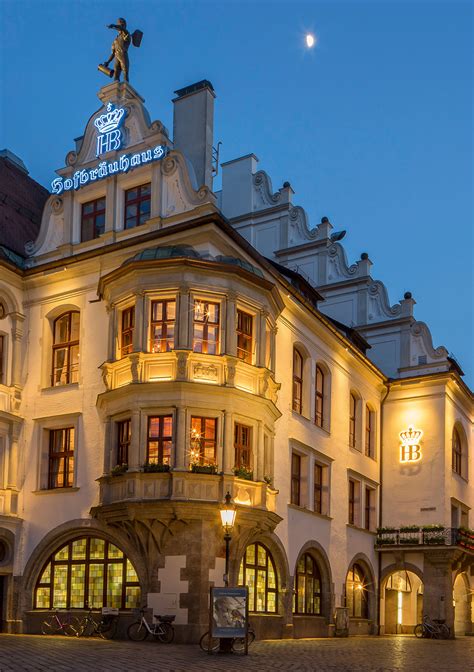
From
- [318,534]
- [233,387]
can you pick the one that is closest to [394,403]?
[318,534]

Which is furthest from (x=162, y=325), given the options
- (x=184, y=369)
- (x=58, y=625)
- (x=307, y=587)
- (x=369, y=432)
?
(x=369, y=432)

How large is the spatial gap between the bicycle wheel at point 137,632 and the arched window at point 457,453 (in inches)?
913

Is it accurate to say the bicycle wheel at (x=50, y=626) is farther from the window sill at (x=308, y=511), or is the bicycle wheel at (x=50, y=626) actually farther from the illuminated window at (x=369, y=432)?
the illuminated window at (x=369, y=432)

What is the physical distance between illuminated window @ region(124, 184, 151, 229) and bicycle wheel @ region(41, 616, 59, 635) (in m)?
13.1

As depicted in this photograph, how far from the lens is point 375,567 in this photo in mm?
44000

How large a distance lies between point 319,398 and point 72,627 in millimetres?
13973

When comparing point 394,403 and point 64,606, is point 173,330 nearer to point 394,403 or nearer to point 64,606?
point 64,606

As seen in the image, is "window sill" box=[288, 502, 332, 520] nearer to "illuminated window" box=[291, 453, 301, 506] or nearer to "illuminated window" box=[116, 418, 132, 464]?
"illuminated window" box=[291, 453, 301, 506]

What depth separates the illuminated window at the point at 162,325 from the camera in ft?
99.0

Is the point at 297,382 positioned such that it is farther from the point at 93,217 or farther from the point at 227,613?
the point at 227,613

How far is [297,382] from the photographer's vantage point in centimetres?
3731

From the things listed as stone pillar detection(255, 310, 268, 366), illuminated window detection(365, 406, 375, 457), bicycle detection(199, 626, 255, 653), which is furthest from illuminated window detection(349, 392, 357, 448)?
bicycle detection(199, 626, 255, 653)

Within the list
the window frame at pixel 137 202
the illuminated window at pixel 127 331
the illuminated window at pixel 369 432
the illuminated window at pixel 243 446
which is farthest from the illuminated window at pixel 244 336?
the illuminated window at pixel 369 432

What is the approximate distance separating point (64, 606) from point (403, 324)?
23.1m
